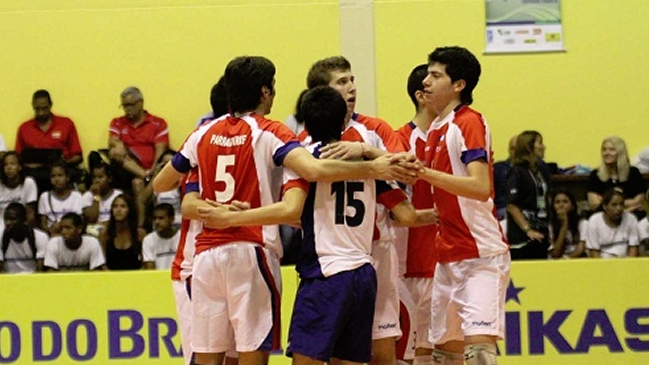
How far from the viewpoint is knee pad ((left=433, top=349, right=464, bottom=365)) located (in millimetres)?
5977

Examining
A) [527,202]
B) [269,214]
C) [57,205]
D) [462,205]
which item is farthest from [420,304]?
[57,205]

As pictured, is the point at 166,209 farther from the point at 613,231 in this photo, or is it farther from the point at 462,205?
the point at 462,205

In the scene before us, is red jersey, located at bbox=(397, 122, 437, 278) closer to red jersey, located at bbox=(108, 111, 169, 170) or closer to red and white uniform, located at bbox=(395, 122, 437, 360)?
red and white uniform, located at bbox=(395, 122, 437, 360)

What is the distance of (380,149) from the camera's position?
555 centimetres

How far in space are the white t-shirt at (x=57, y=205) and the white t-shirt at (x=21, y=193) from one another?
14 cm

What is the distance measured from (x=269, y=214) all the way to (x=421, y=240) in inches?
56.6

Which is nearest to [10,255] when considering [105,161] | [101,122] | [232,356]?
[105,161]

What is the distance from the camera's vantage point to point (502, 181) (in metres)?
10.2

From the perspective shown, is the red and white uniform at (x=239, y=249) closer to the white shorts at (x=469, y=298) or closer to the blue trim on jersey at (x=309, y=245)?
the blue trim on jersey at (x=309, y=245)

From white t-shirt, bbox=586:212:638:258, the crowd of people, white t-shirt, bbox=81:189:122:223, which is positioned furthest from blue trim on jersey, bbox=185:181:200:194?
white t-shirt, bbox=586:212:638:258

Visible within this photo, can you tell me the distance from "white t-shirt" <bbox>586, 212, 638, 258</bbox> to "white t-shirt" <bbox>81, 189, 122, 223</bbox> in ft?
13.2

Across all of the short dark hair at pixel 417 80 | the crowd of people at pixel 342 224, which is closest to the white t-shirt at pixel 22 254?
the crowd of people at pixel 342 224

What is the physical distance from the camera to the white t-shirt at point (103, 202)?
9.79 m

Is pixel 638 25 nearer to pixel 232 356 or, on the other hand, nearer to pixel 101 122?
pixel 101 122
